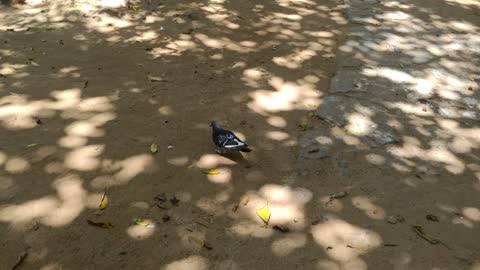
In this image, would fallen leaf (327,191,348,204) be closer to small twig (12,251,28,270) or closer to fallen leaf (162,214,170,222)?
fallen leaf (162,214,170,222)

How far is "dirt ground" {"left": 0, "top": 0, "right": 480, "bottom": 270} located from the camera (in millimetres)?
→ 3207

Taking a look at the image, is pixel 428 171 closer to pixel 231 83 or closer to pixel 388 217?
pixel 388 217

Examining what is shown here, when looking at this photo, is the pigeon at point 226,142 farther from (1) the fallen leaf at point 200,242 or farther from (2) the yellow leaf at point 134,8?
(2) the yellow leaf at point 134,8

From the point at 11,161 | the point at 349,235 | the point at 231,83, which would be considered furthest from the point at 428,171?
the point at 11,161

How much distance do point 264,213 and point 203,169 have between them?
0.77 metres

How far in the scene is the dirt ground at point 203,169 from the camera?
3207mm

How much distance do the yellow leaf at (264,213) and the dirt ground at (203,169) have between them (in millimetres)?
50

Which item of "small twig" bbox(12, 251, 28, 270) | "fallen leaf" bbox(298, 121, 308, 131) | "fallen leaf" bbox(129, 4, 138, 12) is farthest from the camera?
"fallen leaf" bbox(129, 4, 138, 12)

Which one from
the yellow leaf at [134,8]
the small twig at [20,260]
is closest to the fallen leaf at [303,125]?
the small twig at [20,260]

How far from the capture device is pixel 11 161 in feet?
12.8

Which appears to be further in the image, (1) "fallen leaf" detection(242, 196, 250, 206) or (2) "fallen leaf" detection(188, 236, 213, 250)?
(1) "fallen leaf" detection(242, 196, 250, 206)

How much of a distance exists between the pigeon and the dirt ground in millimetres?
205

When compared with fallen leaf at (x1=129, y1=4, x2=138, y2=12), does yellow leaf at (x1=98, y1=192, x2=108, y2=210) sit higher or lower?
lower

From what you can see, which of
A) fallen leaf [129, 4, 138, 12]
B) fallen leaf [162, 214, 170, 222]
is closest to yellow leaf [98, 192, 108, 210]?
fallen leaf [162, 214, 170, 222]
